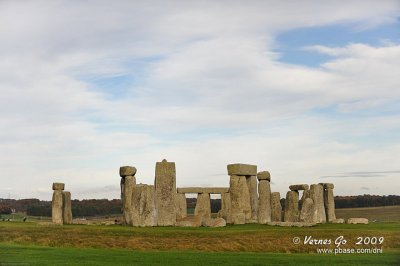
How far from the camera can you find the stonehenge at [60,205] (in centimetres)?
3906

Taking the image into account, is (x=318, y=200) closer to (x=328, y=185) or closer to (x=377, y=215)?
(x=328, y=185)

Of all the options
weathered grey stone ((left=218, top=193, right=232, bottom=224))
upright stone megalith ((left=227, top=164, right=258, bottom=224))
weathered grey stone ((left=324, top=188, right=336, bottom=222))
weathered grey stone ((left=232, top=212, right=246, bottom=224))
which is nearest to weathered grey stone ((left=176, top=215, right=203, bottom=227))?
weathered grey stone ((left=232, top=212, right=246, bottom=224))

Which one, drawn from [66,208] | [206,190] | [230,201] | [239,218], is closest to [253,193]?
[230,201]

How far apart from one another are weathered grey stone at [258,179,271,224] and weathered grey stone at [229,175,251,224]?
1043 millimetres

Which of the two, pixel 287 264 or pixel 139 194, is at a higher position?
pixel 139 194

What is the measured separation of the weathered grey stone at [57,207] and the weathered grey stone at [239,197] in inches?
411

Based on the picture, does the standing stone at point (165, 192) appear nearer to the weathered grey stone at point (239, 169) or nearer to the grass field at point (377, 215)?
the weathered grey stone at point (239, 169)

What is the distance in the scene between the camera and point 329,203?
4112 cm

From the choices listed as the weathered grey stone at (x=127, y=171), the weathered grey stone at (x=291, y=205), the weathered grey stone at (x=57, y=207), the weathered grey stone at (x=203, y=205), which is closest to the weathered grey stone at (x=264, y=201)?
A: the weathered grey stone at (x=291, y=205)

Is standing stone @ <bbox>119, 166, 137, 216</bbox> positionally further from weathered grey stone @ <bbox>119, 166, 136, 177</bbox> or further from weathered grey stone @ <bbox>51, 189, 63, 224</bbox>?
weathered grey stone @ <bbox>51, 189, 63, 224</bbox>

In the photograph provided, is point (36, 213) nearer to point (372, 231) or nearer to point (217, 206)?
point (217, 206)

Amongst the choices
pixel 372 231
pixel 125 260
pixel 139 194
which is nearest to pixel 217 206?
pixel 139 194

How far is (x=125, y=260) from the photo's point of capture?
1955cm

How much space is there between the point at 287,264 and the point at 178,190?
2139 cm
